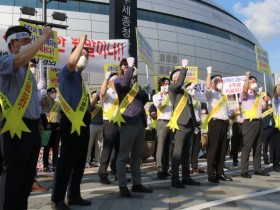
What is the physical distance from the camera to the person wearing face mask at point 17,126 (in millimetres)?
2957

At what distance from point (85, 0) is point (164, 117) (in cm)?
→ 3091

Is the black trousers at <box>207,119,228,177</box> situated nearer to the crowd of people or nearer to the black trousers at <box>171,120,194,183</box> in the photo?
the crowd of people

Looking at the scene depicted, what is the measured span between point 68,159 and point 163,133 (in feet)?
10.7

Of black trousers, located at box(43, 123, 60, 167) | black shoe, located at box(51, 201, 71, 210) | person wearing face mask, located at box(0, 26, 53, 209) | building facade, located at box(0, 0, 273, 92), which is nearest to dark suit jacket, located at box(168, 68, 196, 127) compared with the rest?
black shoe, located at box(51, 201, 71, 210)

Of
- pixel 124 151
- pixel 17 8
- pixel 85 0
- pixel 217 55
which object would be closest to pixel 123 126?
pixel 124 151

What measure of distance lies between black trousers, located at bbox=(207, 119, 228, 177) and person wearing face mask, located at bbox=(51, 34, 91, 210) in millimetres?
2607

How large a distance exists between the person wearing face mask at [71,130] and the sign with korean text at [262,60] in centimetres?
920

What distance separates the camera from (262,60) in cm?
1268

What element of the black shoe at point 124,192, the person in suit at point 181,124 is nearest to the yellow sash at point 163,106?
the person in suit at point 181,124

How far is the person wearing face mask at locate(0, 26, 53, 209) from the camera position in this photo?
2.96m

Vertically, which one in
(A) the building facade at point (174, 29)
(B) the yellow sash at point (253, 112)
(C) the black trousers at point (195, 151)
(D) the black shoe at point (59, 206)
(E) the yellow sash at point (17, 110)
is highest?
(A) the building facade at point (174, 29)

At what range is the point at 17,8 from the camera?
32.3 m

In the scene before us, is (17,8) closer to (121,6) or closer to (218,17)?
(121,6)

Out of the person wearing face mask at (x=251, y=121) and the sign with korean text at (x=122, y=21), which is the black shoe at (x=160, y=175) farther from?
the sign with korean text at (x=122, y=21)
